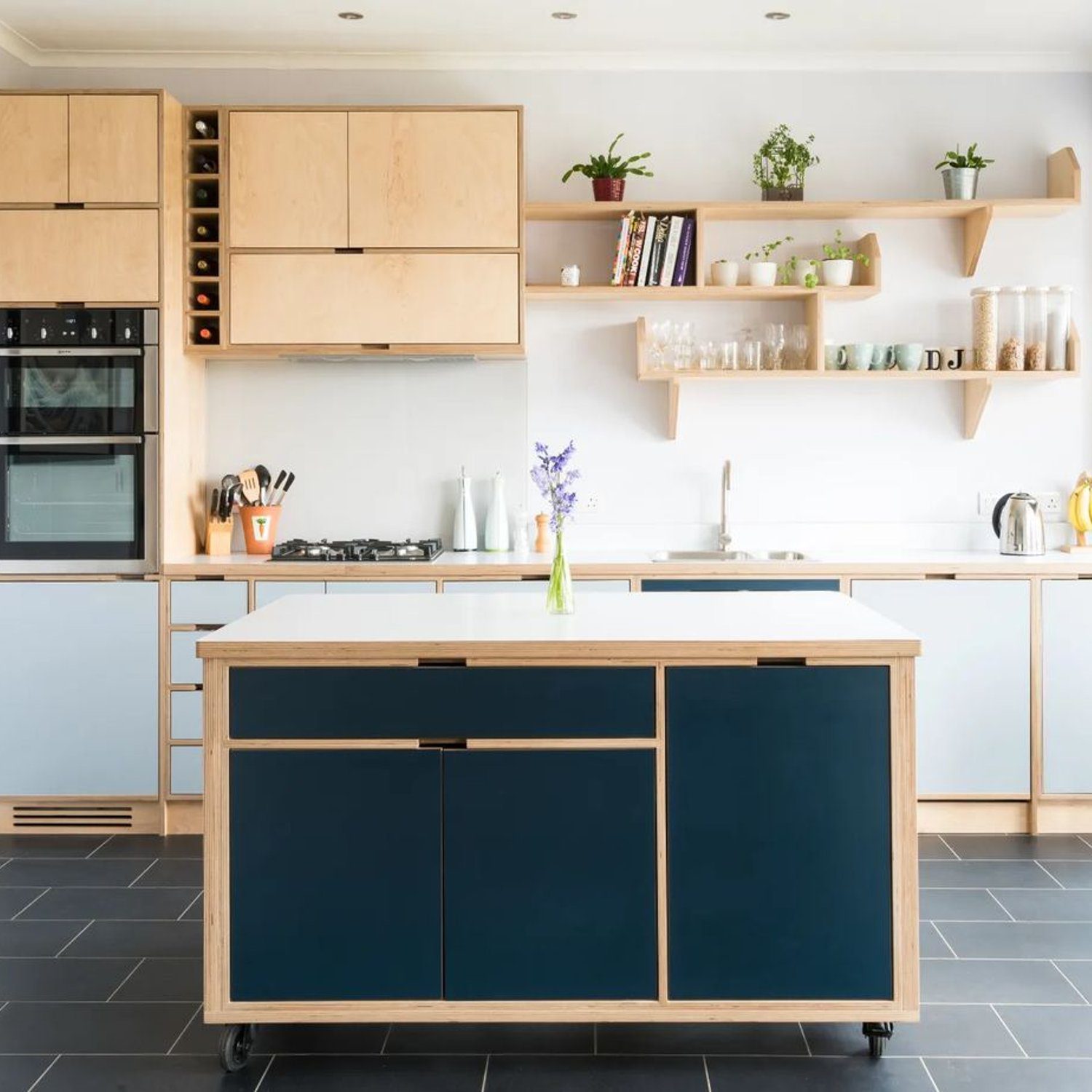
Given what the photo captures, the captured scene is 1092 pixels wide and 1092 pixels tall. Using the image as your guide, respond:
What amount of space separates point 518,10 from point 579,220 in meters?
0.79

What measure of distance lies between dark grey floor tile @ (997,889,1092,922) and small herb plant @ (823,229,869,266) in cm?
225

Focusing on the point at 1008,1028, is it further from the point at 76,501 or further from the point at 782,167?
the point at 76,501

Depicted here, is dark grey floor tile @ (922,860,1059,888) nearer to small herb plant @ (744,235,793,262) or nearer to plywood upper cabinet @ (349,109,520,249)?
small herb plant @ (744,235,793,262)

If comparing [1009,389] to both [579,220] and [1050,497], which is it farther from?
[579,220]

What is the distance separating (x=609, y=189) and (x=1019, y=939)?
2.83 metres

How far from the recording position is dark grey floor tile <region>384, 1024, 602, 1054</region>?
2.65 metres

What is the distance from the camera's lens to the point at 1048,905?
139 inches

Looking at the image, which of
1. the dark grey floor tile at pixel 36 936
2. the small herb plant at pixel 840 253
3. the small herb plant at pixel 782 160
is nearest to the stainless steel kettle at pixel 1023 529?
the small herb plant at pixel 840 253

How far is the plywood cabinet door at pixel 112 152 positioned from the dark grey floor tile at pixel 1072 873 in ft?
7.23

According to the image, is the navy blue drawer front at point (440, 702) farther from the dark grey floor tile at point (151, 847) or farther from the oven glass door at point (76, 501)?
the oven glass door at point (76, 501)

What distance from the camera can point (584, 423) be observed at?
480 centimetres

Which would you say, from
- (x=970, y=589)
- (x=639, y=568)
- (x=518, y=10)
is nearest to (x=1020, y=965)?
(x=970, y=589)

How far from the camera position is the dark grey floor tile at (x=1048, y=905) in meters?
3.42

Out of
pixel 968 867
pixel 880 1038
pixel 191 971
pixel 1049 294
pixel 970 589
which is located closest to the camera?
pixel 880 1038
